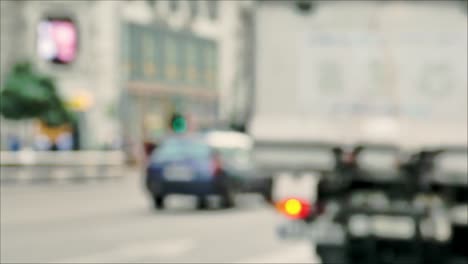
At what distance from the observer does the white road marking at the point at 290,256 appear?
510 inches

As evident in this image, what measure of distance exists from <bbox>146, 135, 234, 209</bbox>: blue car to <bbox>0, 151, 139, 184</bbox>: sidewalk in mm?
13781

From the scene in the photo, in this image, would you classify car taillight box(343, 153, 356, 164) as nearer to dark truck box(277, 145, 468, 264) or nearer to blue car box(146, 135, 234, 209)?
dark truck box(277, 145, 468, 264)

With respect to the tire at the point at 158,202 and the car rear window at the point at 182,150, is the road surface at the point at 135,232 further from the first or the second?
the car rear window at the point at 182,150

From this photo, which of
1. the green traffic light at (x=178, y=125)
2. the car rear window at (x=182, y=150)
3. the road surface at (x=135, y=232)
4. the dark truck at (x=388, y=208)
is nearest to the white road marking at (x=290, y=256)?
the road surface at (x=135, y=232)

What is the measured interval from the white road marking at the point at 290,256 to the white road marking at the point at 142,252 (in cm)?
105

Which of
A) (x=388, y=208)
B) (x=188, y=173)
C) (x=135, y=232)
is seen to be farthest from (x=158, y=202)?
(x=388, y=208)

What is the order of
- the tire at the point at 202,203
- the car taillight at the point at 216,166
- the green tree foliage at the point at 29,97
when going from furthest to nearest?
the green tree foliage at the point at 29,97
the tire at the point at 202,203
the car taillight at the point at 216,166

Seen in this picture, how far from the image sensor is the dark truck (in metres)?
9.23

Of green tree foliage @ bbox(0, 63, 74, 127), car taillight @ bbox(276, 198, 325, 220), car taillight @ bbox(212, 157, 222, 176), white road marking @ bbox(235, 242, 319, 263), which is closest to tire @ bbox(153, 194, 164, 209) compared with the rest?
car taillight @ bbox(212, 157, 222, 176)

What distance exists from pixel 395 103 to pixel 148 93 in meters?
54.2

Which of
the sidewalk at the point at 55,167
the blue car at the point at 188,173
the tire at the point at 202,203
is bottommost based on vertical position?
the sidewalk at the point at 55,167

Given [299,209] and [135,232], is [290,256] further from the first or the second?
[299,209]

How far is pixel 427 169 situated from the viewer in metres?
9.23

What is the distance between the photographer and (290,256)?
44.3 ft
